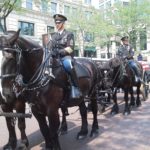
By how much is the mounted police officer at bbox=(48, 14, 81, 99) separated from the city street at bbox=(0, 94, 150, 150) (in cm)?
129

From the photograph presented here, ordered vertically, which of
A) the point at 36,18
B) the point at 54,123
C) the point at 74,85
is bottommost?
the point at 54,123

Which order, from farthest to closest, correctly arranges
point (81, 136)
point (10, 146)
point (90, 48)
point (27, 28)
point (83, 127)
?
point (90, 48) → point (27, 28) → point (83, 127) → point (81, 136) → point (10, 146)

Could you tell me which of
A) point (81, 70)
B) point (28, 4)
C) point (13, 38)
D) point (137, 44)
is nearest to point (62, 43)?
point (81, 70)

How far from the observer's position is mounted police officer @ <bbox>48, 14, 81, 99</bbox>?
677cm

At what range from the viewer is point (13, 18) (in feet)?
123

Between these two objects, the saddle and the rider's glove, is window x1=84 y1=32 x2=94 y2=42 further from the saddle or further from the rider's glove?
the rider's glove

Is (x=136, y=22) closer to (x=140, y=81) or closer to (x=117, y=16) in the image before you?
(x=117, y=16)

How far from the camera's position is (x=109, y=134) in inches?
331


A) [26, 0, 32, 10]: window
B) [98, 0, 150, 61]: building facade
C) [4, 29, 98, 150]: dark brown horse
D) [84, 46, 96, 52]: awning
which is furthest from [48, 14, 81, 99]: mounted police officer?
[84, 46, 96, 52]: awning

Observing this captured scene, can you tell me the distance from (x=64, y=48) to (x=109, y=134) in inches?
108

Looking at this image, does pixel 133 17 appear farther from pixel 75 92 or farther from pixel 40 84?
pixel 40 84

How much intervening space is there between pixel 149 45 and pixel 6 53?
47.7 m

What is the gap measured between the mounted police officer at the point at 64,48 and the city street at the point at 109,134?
129 cm

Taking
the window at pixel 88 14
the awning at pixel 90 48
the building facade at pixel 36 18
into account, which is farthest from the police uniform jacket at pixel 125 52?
the awning at pixel 90 48
